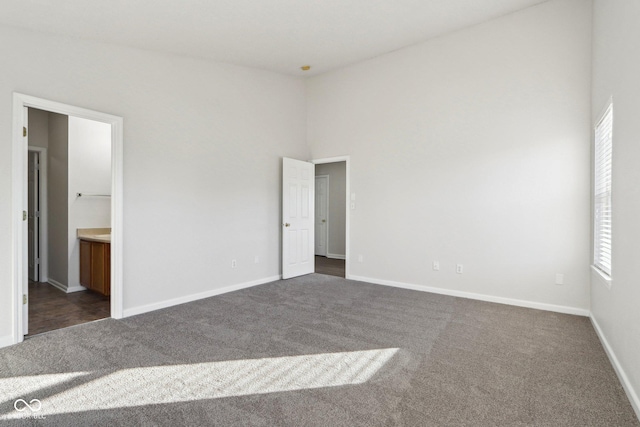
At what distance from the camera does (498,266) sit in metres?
4.06

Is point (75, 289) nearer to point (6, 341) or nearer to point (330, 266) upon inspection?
point (6, 341)

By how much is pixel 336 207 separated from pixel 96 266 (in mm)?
5022

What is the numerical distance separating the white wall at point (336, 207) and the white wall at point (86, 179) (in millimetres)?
4625

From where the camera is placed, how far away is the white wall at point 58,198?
463 cm

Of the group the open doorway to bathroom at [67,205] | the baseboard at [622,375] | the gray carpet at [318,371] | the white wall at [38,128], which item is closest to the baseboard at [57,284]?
the open doorway to bathroom at [67,205]

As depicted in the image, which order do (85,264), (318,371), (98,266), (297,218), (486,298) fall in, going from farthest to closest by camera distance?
(297,218), (85,264), (98,266), (486,298), (318,371)

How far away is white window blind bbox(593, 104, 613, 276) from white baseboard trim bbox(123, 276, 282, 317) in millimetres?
4054

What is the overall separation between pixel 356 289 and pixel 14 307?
3.69 metres

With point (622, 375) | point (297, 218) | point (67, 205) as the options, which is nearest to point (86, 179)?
point (67, 205)

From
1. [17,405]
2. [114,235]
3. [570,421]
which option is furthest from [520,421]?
[114,235]

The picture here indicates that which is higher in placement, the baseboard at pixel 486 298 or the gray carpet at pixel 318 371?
the baseboard at pixel 486 298

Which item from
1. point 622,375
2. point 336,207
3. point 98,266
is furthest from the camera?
point 336,207

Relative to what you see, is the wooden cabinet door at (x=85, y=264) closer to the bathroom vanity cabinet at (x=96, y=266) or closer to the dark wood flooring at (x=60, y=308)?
the bathroom vanity cabinet at (x=96, y=266)

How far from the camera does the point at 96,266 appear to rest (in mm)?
4359
